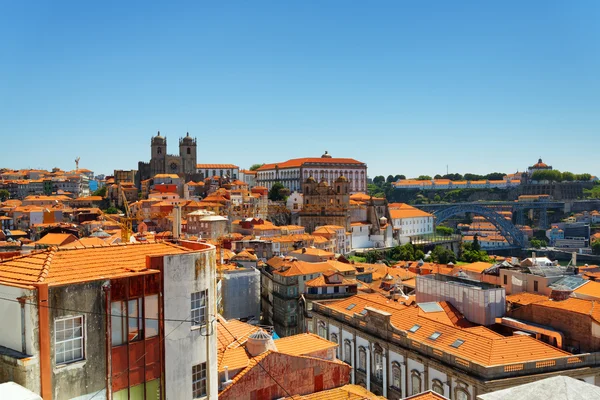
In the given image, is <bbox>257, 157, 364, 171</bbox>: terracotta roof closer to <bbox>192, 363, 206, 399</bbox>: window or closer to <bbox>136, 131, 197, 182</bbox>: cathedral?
<bbox>136, 131, 197, 182</bbox>: cathedral

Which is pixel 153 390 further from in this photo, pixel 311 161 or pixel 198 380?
pixel 311 161

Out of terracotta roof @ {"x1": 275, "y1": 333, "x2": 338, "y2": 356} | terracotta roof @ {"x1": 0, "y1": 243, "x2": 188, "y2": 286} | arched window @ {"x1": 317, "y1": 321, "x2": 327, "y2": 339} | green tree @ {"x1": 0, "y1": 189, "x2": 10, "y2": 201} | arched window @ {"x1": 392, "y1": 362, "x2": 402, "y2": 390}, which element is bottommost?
arched window @ {"x1": 392, "y1": 362, "x2": 402, "y2": 390}

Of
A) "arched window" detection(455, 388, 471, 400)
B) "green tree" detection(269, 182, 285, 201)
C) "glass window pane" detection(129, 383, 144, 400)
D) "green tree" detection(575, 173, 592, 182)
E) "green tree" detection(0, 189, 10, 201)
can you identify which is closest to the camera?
"glass window pane" detection(129, 383, 144, 400)

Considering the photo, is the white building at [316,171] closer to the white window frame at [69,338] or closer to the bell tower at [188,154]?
the bell tower at [188,154]

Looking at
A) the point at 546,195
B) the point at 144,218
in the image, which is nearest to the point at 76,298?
the point at 144,218

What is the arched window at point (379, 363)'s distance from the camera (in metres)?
22.5

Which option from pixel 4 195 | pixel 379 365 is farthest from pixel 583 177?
pixel 379 365

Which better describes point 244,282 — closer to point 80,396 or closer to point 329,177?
point 80,396

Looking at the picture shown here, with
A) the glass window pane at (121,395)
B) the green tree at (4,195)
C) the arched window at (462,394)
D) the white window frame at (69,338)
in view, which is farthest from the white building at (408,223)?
the white window frame at (69,338)

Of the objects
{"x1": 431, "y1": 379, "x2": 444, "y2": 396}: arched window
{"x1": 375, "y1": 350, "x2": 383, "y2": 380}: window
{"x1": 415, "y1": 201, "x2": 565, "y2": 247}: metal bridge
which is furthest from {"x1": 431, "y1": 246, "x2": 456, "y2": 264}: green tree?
{"x1": 431, "y1": 379, "x2": 444, "y2": 396}: arched window

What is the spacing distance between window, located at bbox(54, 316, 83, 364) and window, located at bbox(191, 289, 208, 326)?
1987mm

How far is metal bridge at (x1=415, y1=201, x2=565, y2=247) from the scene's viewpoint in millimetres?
104062

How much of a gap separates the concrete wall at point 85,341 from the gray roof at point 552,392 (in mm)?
5908

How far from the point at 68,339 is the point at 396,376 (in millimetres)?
16482
